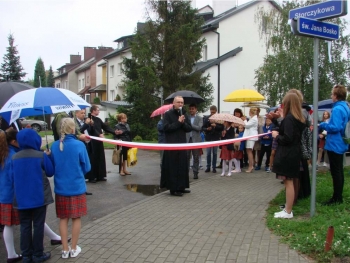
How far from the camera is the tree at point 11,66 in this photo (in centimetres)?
4497

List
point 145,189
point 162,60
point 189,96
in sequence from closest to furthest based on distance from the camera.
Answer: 1. point 145,189
2. point 189,96
3. point 162,60

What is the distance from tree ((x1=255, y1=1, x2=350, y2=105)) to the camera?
2517 centimetres

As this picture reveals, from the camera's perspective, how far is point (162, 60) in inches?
1105

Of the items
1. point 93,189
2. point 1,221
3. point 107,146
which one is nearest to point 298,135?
point 1,221

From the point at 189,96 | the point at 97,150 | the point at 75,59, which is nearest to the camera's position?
the point at 97,150

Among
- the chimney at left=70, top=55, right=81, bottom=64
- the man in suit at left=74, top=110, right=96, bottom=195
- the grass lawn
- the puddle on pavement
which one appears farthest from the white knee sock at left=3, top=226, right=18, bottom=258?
the chimney at left=70, top=55, right=81, bottom=64

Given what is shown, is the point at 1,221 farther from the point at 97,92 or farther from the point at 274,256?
the point at 97,92

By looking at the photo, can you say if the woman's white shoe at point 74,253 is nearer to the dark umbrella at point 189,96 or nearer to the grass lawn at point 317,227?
the grass lawn at point 317,227

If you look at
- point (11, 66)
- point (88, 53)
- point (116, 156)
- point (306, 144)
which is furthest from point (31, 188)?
point (88, 53)

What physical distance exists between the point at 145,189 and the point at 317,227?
4944mm

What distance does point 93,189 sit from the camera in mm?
9516

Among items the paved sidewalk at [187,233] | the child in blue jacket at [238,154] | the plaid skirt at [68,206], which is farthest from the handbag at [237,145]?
the plaid skirt at [68,206]

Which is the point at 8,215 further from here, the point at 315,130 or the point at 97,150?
the point at 97,150

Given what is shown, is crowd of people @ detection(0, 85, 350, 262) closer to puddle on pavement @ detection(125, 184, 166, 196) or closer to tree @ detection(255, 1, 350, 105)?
puddle on pavement @ detection(125, 184, 166, 196)
